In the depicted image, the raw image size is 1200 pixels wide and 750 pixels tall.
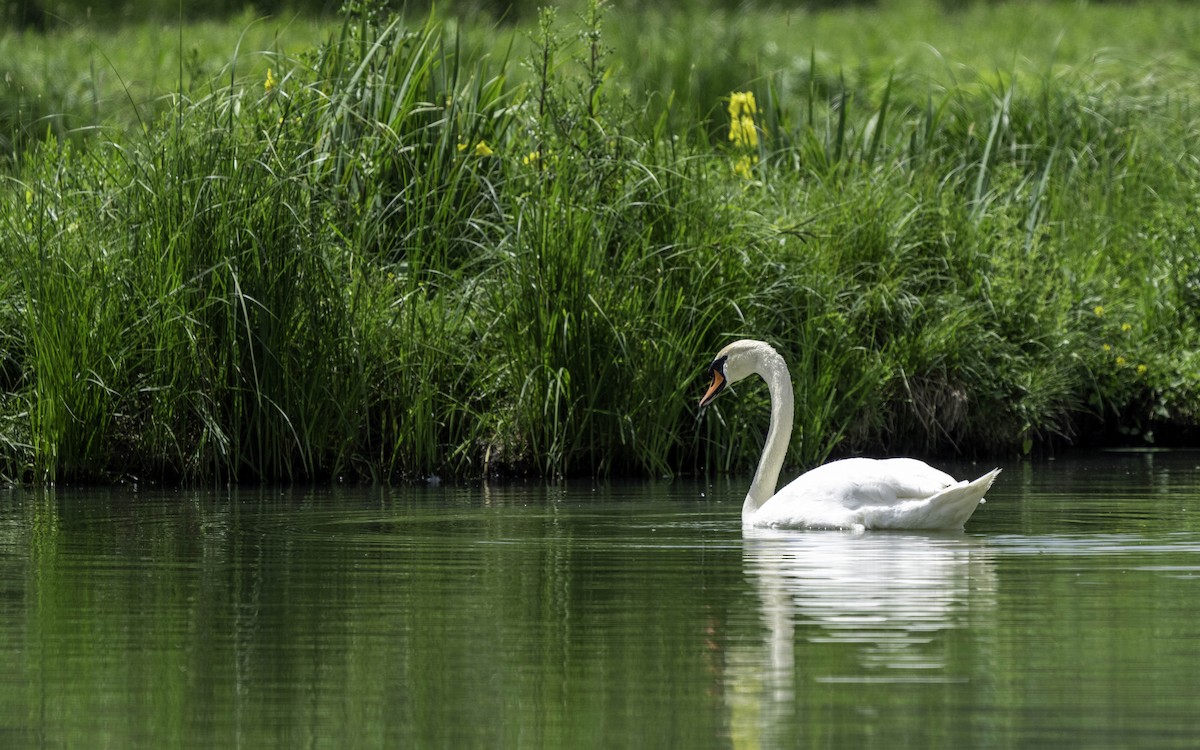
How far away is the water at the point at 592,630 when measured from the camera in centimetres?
481

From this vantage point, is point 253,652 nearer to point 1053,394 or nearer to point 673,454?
point 673,454

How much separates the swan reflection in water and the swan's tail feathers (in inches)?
3.5

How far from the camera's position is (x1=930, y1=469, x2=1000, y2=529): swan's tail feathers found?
838cm

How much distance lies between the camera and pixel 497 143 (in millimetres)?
13117

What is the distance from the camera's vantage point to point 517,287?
11.7 m

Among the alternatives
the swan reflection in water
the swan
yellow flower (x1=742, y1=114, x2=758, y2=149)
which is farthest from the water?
yellow flower (x1=742, y1=114, x2=758, y2=149)

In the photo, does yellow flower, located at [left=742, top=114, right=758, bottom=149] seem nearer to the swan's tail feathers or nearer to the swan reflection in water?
the swan reflection in water

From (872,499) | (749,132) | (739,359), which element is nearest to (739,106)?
(749,132)

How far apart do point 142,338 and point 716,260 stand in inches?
127

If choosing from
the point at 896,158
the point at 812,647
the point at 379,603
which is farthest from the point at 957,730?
the point at 896,158

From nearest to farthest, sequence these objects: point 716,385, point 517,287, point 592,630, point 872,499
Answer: point 592,630 < point 872,499 < point 716,385 < point 517,287

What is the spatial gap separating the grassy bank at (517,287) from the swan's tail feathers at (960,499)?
10.1 ft

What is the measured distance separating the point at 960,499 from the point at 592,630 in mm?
2794

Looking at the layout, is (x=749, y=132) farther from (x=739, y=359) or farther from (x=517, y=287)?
(x=739, y=359)
